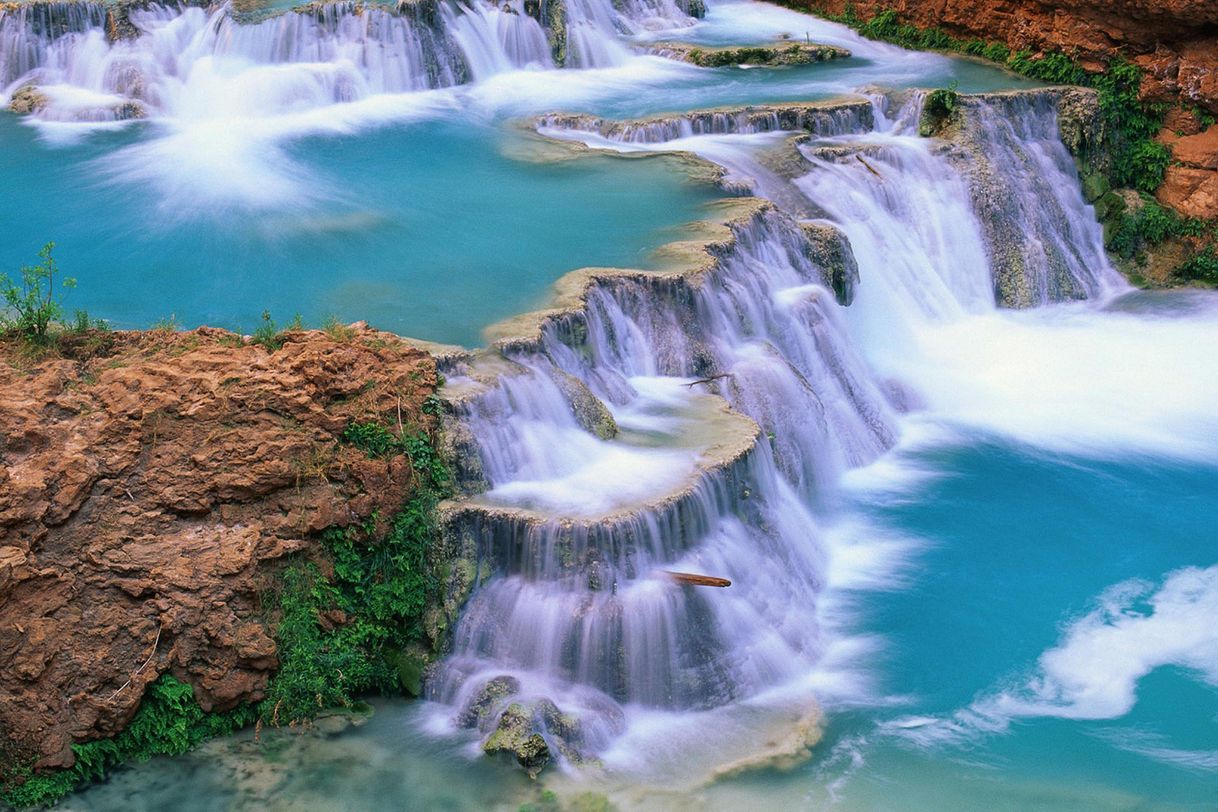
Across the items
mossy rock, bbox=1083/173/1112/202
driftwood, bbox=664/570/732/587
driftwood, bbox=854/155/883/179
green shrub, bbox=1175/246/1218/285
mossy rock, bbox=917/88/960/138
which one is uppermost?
mossy rock, bbox=917/88/960/138

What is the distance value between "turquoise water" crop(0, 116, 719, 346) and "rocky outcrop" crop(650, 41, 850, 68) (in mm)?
3655

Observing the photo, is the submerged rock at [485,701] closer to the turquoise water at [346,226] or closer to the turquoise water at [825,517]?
the turquoise water at [825,517]

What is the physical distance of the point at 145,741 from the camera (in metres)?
7.39

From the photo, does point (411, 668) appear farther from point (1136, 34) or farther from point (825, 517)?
point (1136, 34)

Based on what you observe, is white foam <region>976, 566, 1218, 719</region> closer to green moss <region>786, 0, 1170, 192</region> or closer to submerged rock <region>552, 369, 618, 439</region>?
submerged rock <region>552, 369, 618, 439</region>

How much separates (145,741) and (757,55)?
12.4m

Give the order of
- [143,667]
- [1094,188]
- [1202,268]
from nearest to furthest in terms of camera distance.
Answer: [143,667], [1202,268], [1094,188]

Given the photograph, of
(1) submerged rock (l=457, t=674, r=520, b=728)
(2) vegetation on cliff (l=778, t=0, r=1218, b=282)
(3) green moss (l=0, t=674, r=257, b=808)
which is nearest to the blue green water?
(1) submerged rock (l=457, t=674, r=520, b=728)

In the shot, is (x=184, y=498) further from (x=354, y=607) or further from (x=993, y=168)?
(x=993, y=168)

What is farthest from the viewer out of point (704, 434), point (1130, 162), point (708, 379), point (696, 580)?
point (1130, 162)

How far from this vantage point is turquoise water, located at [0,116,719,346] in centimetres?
1053

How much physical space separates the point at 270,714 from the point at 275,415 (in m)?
1.71

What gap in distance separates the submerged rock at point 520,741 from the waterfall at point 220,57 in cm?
972

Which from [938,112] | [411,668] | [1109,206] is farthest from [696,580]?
[1109,206]
